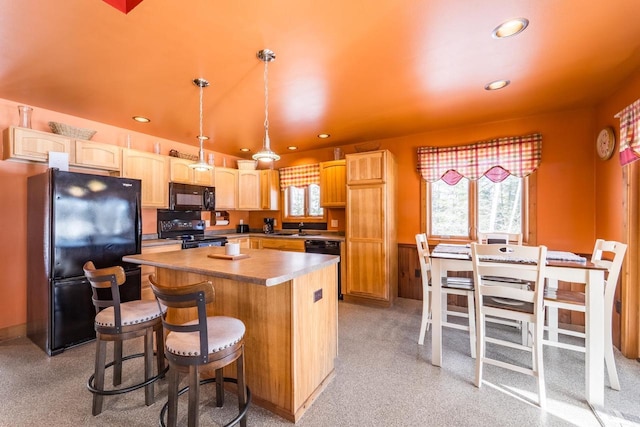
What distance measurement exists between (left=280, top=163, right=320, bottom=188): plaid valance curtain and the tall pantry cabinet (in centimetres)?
90

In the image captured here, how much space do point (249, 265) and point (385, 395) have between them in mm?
1326

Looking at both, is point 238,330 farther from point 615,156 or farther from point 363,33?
point 615,156

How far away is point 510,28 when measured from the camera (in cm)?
169

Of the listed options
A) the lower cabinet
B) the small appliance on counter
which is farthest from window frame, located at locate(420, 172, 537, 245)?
the lower cabinet

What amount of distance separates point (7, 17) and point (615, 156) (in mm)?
4810

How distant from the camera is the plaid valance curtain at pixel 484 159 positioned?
3.23m

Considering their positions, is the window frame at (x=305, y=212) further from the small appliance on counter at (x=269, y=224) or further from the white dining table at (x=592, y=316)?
the white dining table at (x=592, y=316)

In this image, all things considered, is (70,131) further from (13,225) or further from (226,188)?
(226,188)

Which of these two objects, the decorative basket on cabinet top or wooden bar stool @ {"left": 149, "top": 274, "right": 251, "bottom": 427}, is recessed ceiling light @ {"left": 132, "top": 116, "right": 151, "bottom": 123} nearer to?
the decorative basket on cabinet top

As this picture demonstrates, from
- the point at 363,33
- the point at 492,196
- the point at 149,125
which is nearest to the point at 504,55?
the point at 363,33

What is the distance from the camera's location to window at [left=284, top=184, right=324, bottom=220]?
4918 millimetres

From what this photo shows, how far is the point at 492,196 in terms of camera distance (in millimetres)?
3537

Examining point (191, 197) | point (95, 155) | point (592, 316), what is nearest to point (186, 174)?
point (191, 197)

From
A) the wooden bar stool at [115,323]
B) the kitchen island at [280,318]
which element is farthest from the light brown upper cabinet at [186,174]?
the wooden bar stool at [115,323]
